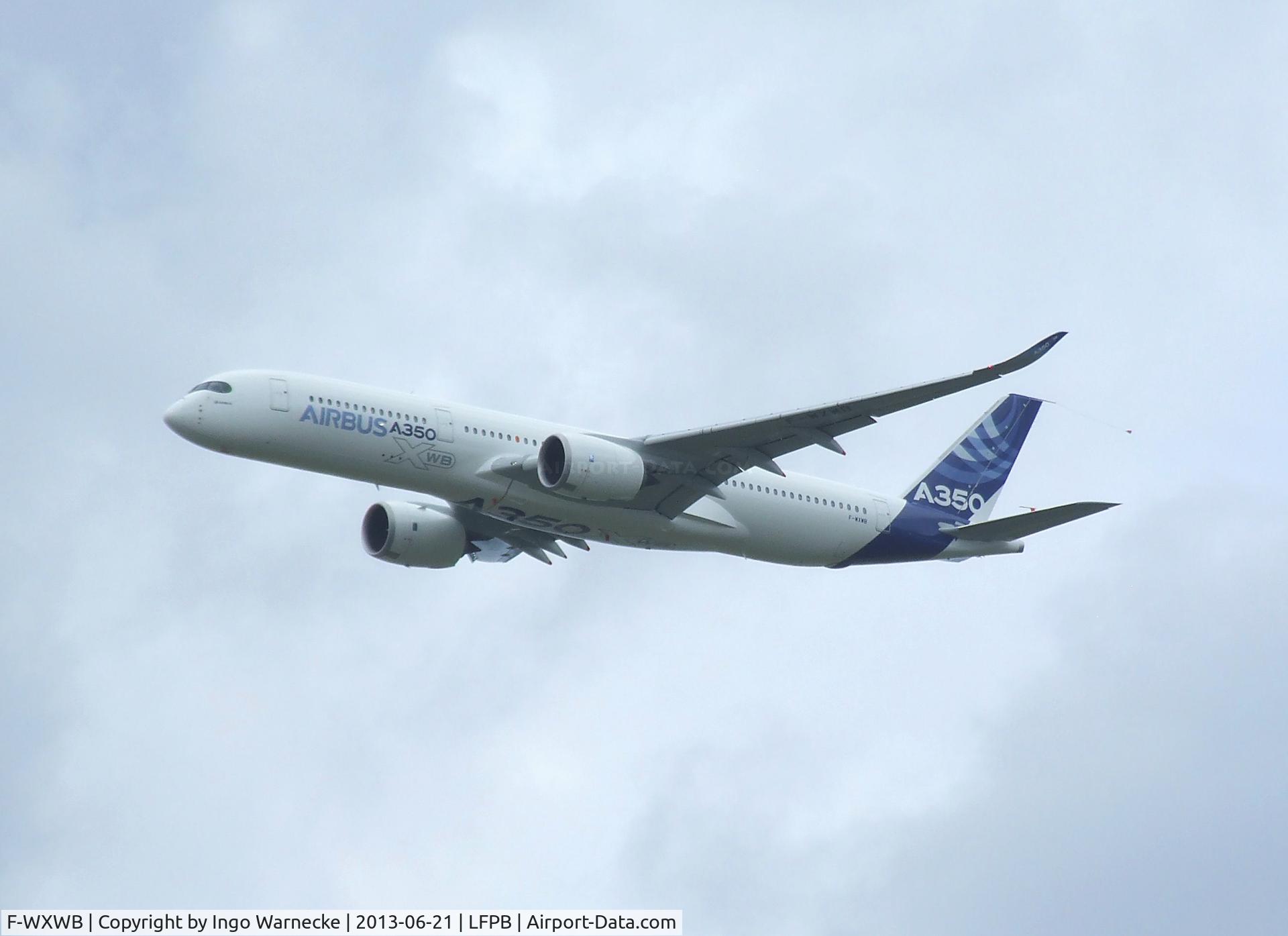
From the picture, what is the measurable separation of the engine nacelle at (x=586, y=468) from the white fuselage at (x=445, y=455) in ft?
3.15

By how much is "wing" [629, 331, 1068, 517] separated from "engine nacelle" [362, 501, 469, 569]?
303 inches

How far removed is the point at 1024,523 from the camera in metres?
50.6

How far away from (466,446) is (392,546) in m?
7.83

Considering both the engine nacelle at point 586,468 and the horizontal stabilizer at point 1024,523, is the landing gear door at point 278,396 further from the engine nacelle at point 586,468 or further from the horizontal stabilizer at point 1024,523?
the horizontal stabilizer at point 1024,523

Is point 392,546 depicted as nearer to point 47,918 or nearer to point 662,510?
point 662,510

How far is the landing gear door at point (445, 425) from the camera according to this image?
1775 inches

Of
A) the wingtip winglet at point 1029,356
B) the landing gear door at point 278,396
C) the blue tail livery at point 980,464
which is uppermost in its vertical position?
the blue tail livery at point 980,464

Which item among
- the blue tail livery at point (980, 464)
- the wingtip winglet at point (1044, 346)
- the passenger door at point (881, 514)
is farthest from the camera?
the blue tail livery at point (980, 464)

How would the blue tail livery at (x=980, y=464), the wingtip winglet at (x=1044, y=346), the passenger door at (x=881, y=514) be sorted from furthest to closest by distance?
the blue tail livery at (x=980, y=464) → the passenger door at (x=881, y=514) → the wingtip winglet at (x=1044, y=346)

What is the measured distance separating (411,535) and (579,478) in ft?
30.5

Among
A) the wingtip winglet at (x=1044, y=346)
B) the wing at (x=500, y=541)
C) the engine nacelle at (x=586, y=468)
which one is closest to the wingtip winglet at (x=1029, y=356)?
the wingtip winglet at (x=1044, y=346)

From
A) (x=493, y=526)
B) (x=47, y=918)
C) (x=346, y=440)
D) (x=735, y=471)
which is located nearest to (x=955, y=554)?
(x=735, y=471)

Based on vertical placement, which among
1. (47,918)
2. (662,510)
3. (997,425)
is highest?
(997,425)

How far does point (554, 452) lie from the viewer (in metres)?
45.0
